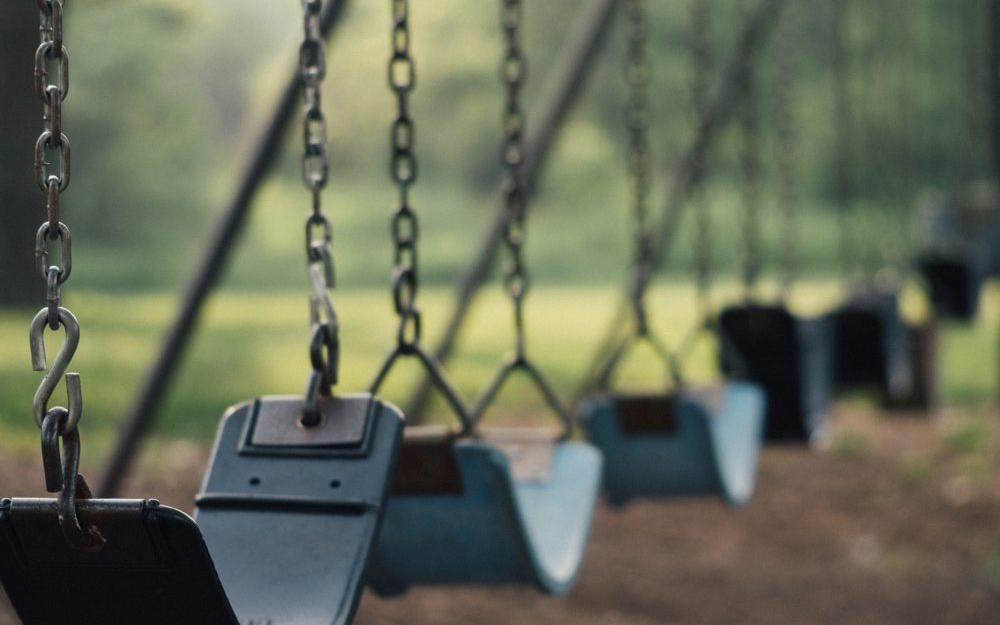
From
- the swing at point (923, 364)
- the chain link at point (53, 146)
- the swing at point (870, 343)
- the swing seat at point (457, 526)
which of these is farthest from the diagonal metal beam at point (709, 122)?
the chain link at point (53, 146)

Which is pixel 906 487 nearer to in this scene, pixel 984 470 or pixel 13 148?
pixel 984 470

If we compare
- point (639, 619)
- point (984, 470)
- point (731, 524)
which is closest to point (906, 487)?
point (984, 470)

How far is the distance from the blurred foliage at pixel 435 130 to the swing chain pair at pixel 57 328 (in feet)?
17.0

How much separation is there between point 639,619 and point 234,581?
380cm

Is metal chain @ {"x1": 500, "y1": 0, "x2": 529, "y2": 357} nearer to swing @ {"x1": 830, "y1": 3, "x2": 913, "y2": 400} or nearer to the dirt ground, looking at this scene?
swing @ {"x1": 830, "y1": 3, "x2": 913, "y2": 400}

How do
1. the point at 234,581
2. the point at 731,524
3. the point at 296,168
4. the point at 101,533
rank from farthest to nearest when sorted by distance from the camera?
the point at 296,168
the point at 731,524
the point at 234,581
the point at 101,533

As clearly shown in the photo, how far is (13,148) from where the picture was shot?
27.6 feet

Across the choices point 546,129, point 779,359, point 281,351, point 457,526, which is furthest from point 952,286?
point 281,351

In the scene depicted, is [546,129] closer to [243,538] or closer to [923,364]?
[923,364]

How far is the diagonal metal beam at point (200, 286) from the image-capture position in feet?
10.9

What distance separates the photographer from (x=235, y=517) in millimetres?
1323

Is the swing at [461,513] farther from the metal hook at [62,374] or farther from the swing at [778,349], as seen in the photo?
the swing at [778,349]

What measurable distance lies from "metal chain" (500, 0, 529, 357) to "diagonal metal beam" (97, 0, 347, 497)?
1.07 meters

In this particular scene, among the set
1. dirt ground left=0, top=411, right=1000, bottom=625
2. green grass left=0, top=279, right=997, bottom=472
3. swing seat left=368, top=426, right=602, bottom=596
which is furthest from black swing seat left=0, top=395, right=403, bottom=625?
green grass left=0, top=279, right=997, bottom=472
